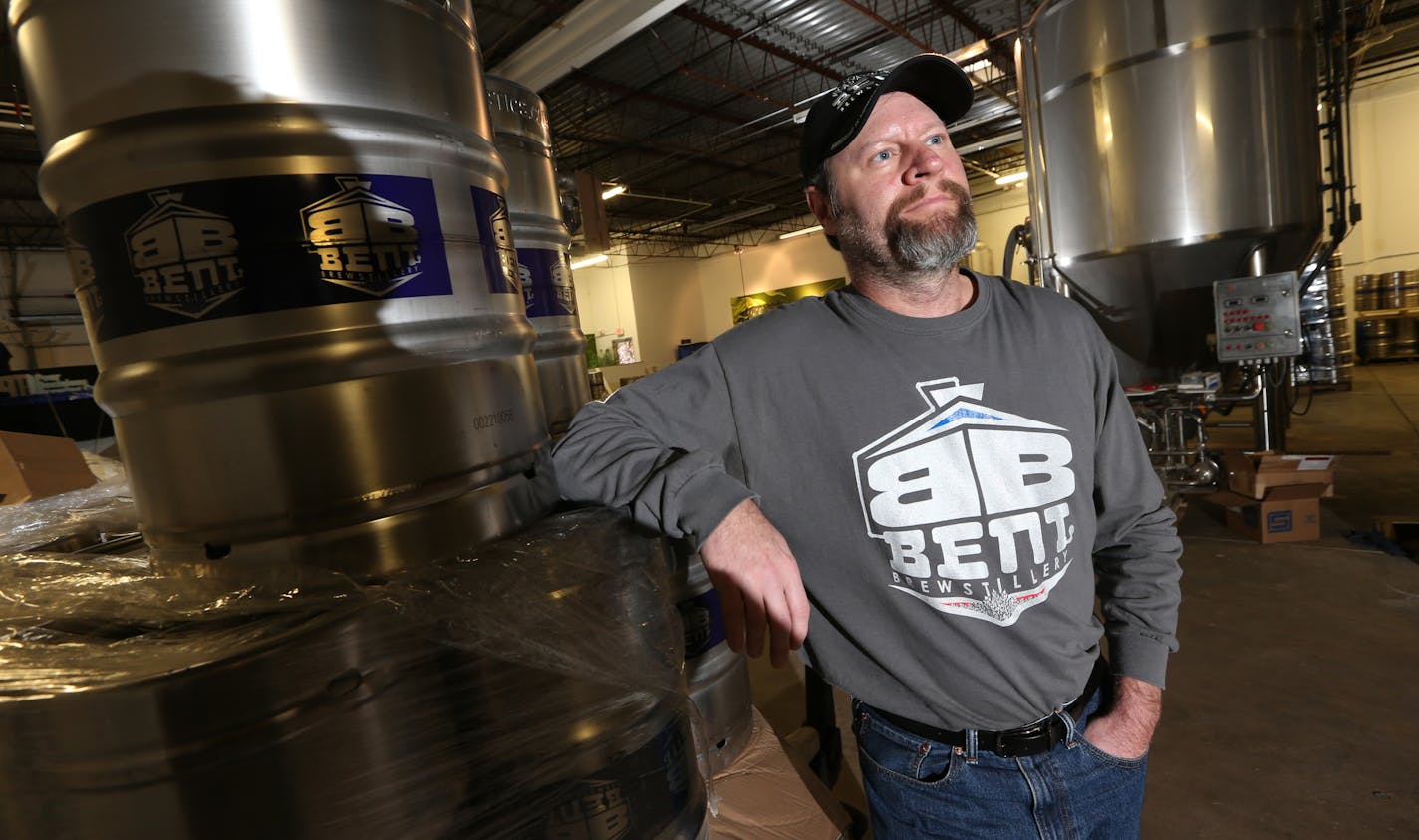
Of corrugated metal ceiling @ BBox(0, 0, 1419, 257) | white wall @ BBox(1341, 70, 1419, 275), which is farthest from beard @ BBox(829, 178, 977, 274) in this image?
white wall @ BBox(1341, 70, 1419, 275)

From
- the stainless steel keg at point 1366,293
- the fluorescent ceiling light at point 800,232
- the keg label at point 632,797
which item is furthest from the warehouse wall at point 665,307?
the keg label at point 632,797

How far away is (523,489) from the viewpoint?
96 cm

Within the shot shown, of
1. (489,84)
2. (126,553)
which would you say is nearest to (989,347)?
(489,84)

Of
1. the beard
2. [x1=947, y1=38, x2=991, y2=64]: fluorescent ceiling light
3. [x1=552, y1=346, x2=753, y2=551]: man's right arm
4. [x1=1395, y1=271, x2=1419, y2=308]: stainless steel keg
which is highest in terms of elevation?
[x1=947, y1=38, x2=991, y2=64]: fluorescent ceiling light

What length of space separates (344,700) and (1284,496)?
534 cm

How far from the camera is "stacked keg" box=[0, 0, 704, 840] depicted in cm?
62

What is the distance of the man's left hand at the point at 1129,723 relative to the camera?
1.35 meters

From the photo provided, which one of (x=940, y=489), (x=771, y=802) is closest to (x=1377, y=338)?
(x=940, y=489)

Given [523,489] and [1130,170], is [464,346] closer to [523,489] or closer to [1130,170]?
[523,489]

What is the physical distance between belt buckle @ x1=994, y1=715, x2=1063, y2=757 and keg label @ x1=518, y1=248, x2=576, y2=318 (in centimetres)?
143

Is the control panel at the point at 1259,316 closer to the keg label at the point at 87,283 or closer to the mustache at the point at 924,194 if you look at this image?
the mustache at the point at 924,194

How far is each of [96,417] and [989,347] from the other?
1249cm

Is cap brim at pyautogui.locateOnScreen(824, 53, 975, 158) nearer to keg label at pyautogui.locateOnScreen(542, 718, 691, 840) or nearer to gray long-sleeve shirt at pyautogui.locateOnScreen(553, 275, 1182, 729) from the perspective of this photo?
gray long-sleeve shirt at pyautogui.locateOnScreen(553, 275, 1182, 729)

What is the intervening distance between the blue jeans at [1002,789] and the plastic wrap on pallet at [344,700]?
62cm
